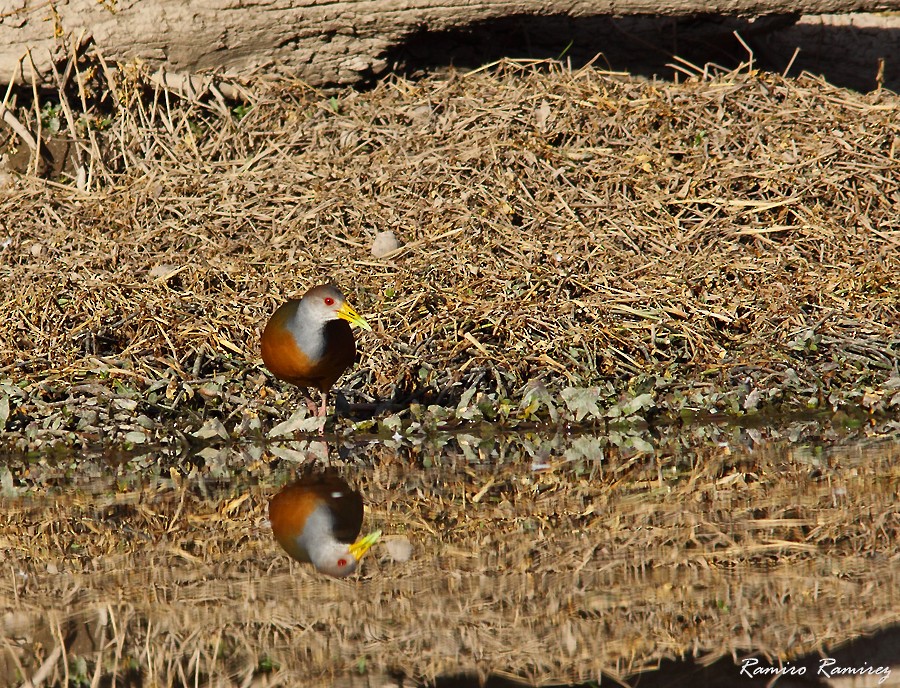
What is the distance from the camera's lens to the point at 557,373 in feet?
22.3

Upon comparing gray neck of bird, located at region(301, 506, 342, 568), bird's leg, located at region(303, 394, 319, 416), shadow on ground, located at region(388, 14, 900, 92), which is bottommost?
bird's leg, located at region(303, 394, 319, 416)

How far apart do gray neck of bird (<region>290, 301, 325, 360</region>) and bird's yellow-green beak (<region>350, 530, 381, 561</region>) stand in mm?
1935

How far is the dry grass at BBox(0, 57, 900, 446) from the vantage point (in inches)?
267

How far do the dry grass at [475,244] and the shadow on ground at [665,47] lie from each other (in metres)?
0.33

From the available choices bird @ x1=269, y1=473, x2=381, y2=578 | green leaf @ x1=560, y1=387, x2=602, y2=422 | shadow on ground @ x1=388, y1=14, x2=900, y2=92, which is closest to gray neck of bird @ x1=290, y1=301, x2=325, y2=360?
bird @ x1=269, y1=473, x2=381, y2=578

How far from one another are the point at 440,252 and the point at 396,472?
2.82m

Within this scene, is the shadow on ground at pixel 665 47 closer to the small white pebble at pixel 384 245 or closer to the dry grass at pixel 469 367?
the dry grass at pixel 469 367

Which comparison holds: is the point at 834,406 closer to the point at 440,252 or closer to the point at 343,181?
the point at 440,252

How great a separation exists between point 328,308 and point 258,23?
4.09 m

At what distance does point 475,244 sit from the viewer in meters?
8.11

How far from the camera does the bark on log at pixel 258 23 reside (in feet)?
30.4

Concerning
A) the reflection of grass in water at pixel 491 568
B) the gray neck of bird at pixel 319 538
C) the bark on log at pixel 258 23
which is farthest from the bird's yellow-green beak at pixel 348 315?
the bark on log at pixel 258 23

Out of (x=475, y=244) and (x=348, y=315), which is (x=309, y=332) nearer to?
(x=348, y=315)

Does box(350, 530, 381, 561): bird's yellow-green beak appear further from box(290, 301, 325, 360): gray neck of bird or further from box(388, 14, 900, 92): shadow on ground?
box(388, 14, 900, 92): shadow on ground
